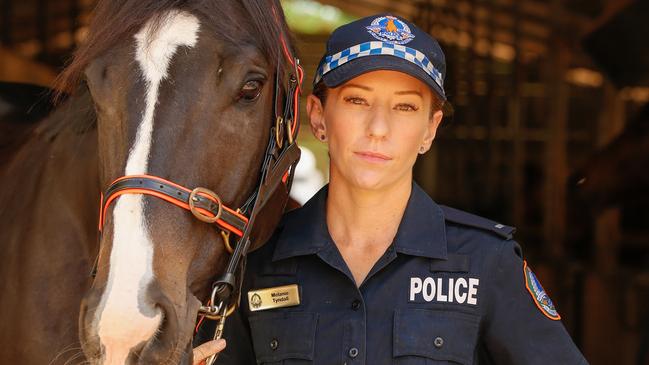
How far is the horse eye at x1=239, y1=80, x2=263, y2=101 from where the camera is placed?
1608 mm

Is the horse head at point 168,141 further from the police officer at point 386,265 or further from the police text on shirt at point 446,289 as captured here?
the police text on shirt at point 446,289

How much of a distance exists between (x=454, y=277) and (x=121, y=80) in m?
0.72

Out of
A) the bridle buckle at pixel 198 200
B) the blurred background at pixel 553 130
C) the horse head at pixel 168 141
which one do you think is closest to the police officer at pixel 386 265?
the horse head at pixel 168 141

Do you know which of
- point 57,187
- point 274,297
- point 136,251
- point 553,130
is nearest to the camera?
point 136,251

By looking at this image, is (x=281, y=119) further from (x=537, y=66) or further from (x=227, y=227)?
(x=537, y=66)

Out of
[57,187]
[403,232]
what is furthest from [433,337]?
[57,187]

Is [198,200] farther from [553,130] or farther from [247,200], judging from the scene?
[553,130]

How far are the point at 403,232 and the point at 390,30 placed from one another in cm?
40

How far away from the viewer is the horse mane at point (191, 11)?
1.61 metres

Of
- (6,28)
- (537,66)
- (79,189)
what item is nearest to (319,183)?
(537,66)

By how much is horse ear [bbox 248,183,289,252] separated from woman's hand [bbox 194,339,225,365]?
221mm

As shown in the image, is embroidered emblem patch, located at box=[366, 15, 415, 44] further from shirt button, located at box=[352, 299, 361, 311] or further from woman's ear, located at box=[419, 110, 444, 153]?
shirt button, located at box=[352, 299, 361, 311]

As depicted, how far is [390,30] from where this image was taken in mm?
1692

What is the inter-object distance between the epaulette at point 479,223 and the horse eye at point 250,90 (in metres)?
0.46
